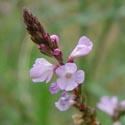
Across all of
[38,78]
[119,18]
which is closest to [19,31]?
[119,18]

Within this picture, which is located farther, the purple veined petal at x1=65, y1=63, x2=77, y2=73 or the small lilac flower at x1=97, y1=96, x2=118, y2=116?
the small lilac flower at x1=97, y1=96, x2=118, y2=116

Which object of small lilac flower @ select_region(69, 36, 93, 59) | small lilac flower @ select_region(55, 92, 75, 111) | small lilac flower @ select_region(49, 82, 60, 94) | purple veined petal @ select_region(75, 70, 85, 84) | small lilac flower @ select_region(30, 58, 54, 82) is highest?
small lilac flower @ select_region(69, 36, 93, 59)

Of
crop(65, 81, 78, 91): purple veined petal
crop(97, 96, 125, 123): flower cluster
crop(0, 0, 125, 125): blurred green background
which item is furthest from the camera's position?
crop(0, 0, 125, 125): blurred green background

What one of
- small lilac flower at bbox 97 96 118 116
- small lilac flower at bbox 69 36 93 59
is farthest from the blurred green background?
small lilac flower at bbox 69 36 93 59

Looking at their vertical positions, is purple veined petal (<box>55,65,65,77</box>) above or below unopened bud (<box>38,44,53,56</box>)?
below

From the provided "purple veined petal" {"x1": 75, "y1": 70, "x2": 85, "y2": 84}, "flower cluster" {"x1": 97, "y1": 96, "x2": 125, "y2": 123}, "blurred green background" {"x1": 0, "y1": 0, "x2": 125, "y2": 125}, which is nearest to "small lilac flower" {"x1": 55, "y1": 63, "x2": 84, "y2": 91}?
"purple veined petal" {"x1": 75, "y1": 70, "x2": 85, "y2": 84}

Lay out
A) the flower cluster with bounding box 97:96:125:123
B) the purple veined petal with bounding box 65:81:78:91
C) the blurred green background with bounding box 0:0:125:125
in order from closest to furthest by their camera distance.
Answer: the purple veined petal with bounding box 65:81:78:91 < the flower cluster with bounding box 97:96:125:123 < the blurred green background with bounding box 0:0:125:125

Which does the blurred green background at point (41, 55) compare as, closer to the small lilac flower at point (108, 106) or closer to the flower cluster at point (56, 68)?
the small lilac flower at point (108, 106)

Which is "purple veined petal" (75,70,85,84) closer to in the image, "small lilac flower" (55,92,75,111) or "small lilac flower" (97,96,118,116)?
"small lilac flower" (55,92,75,111)

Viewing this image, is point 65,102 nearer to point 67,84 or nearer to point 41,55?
point 67,84
